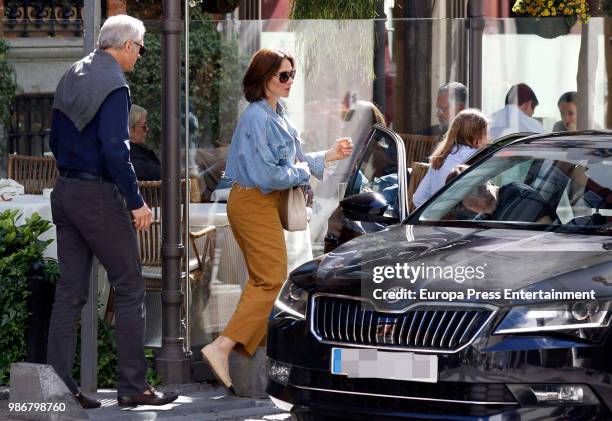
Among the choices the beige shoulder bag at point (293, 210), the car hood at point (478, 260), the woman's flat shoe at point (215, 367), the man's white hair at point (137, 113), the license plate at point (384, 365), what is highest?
the man's white hair at point (137, 113)

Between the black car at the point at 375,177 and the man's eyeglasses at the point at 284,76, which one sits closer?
the man's eyeglasses at the point at 284,76

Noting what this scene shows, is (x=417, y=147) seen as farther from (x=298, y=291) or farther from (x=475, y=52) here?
(x=298, y=291)

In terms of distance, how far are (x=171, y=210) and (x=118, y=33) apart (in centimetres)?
123

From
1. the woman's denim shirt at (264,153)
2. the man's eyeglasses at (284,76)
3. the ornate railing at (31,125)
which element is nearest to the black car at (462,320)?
the woman's denim shirt at (264,153)

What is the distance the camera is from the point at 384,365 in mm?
5688

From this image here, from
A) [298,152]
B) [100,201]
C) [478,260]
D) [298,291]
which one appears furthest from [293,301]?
[298,152]

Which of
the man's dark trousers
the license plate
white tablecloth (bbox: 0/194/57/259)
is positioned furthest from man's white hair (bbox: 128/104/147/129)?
the license plate

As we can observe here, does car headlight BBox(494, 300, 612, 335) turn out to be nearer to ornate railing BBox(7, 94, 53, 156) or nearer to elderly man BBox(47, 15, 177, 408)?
elderly man BBox(47, 15, 177, 408)

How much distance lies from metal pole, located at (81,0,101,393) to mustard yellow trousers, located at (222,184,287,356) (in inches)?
27.2

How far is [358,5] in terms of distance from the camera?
10.7 meters

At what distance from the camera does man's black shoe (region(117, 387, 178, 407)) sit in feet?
23.8

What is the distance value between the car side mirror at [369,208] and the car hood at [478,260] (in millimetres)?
479

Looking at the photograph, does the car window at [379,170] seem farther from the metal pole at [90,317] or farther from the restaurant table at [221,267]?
the metal pole at [90,317]

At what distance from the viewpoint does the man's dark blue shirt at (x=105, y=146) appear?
6.85 m
